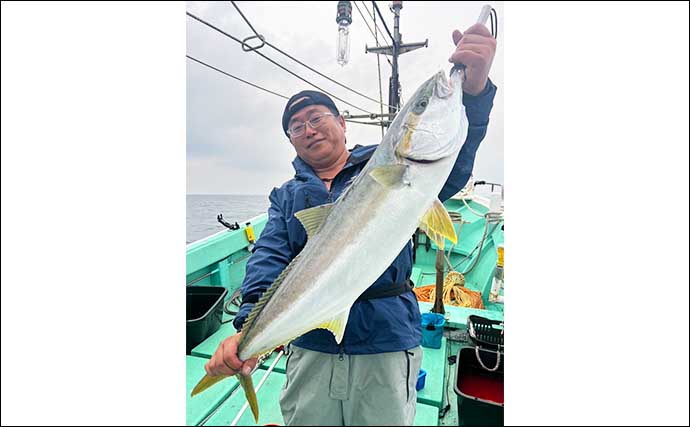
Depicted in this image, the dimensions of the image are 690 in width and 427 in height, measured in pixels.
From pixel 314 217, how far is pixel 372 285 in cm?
44

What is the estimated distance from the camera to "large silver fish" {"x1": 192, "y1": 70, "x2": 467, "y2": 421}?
1.06 meters

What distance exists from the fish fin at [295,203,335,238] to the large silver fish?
0.03 m

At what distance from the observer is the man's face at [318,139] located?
63.2 inches

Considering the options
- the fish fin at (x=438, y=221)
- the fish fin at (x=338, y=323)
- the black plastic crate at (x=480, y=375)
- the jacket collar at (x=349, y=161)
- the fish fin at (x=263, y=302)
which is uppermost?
the jacket collar at (x=349, y=161)

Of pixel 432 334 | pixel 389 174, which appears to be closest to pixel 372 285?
pixel 389 174

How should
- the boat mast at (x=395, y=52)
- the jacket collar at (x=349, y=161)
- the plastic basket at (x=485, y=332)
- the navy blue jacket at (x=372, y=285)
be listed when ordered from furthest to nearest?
the boat mast at (x=395, y=52)
the plastic basket at (x=485, y=332)
the jacket collar at (x=349, y=161)
the navy blue jacket at (x=372, y=285)

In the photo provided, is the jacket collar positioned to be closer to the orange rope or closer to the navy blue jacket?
the navy blue jacket

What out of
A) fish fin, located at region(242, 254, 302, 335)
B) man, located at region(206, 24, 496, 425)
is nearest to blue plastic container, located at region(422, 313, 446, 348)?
man, located at region(206, 24, 496, 425)

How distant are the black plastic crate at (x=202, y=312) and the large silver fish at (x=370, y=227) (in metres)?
1.80

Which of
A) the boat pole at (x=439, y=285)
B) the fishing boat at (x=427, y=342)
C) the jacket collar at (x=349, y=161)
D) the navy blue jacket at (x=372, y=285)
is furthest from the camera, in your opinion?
the boat pole at (x=439, y=285)

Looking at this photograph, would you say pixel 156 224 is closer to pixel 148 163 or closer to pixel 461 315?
pixel 148 163

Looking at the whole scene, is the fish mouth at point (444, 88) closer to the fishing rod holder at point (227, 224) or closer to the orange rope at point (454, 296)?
the orange rope at point (454, 296)

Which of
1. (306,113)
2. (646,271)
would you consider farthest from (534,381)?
(306,113)

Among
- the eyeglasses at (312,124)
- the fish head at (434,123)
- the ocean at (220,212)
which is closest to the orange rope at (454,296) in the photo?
the ocean at (220,212)
